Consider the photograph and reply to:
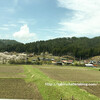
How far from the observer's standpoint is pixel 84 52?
9550cm

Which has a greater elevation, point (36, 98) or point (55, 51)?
point (55, 51)

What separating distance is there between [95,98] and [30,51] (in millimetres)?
116313

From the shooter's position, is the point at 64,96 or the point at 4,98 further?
the point at 64,96

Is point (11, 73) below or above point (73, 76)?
above

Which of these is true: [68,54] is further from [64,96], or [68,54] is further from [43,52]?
[64,96]

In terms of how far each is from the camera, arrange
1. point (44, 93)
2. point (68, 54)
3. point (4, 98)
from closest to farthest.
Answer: point (4, 98)
point (44, 93)
point (68, 54)

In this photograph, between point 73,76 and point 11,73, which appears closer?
point 73,76

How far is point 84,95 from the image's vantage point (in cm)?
1496

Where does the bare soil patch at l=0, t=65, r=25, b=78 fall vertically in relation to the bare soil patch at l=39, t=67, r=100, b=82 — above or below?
above

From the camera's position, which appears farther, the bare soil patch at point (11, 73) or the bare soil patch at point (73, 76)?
the bare soil patch at point (11, 73)

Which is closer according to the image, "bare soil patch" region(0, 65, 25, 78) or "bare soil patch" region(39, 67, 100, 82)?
"bare soil patch" region(39, 67, 100, 82)

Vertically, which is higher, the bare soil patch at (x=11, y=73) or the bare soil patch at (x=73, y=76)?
the bare soil patch at (x=11, y=73)

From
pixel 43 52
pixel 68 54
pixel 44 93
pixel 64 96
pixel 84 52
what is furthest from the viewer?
pixel 43 52

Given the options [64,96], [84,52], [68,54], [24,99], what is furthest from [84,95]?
[68,54]
